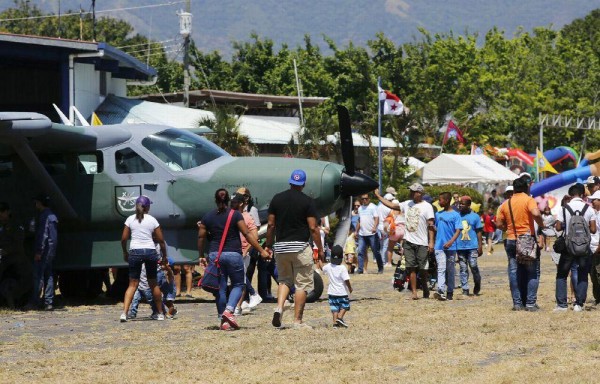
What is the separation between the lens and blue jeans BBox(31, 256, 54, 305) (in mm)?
19062

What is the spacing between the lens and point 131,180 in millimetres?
20000

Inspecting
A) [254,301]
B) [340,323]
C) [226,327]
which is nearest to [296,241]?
[340,323]

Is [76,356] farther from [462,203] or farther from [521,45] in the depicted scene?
[521,45]

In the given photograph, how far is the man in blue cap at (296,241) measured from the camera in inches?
602

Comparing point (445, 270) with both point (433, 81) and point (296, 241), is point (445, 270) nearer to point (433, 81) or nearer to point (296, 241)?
point (296, 241)

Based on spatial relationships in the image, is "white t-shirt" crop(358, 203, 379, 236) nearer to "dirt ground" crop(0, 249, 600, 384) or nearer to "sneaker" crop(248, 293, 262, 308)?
"dirt ground" crop(0, 249, 600, 384)

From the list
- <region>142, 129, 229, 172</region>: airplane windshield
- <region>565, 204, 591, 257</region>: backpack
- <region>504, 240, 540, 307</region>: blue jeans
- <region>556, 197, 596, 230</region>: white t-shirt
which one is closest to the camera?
<region>565, 204, 591, 257</region>: backpack

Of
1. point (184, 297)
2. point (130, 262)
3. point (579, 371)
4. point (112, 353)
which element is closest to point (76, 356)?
point (112, 353)

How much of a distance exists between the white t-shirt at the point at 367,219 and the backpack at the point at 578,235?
11.9 meters

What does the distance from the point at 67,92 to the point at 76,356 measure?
23.3 m

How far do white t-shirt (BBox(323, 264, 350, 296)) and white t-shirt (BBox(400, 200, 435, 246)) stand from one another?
4.71 meters

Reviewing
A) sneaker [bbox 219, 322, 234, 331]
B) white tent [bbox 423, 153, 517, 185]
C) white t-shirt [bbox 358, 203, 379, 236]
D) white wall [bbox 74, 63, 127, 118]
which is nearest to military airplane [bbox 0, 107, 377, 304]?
sneaker [bbox 219, 322, 234, 331]

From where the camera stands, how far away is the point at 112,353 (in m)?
13.3

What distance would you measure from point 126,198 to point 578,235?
748 centimetres
